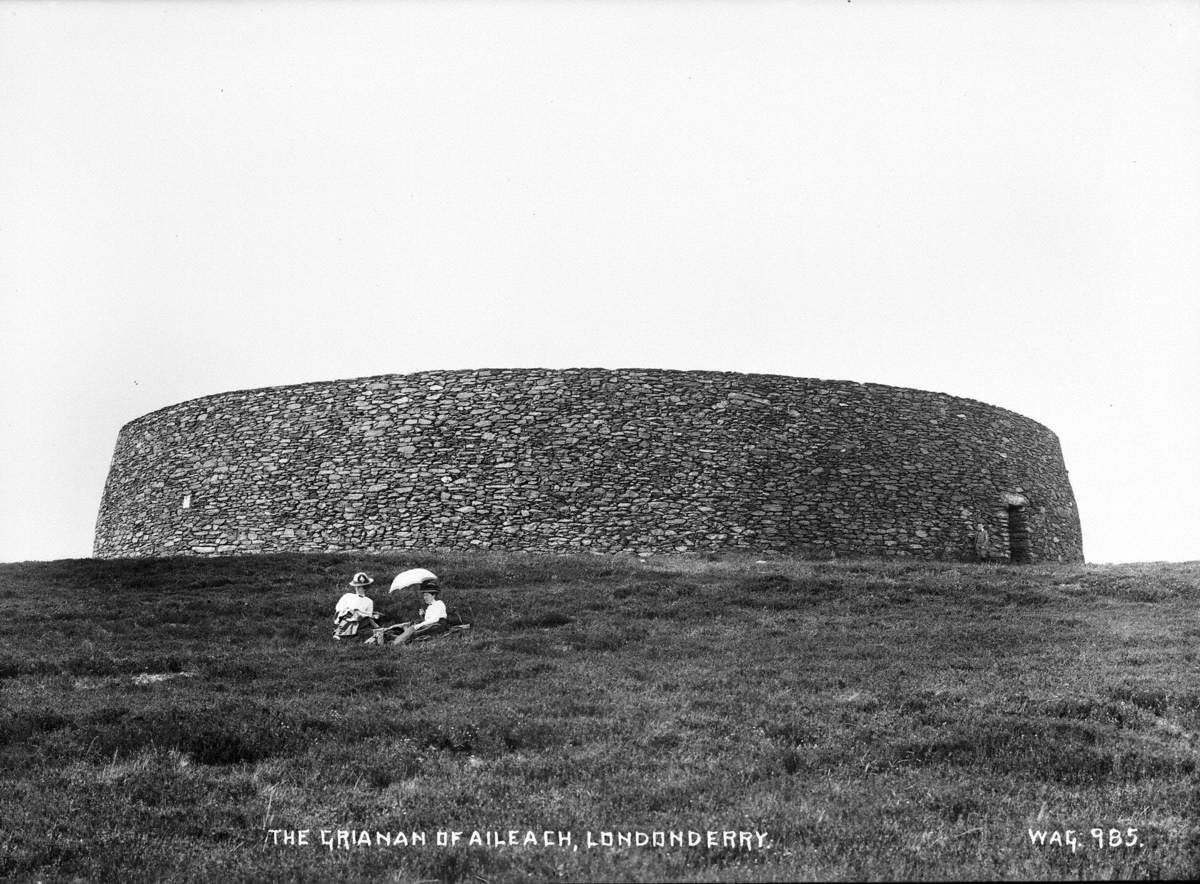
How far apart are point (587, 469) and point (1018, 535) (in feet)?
40.5

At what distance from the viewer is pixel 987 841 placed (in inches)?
234

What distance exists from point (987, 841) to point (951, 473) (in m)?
21.8

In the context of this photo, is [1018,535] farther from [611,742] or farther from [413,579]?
[611,742]

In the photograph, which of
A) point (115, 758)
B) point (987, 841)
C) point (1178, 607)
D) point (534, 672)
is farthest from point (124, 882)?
point (1178, 607)

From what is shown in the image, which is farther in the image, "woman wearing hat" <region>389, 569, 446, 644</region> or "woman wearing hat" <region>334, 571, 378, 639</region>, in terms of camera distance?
"woman wearing hat" <region>334, 571, 378, 639</region>

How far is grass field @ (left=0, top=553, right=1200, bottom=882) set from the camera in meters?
5.99

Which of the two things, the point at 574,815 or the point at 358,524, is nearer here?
the point at 574,815

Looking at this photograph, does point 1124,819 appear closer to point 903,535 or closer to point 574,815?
point 574,815

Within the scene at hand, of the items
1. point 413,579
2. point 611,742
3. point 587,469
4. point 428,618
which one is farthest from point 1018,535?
point 611,742

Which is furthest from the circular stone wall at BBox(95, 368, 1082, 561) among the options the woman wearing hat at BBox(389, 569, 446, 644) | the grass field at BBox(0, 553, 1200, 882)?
the woman wearing hat at BBox(389, 569, 446, 644)

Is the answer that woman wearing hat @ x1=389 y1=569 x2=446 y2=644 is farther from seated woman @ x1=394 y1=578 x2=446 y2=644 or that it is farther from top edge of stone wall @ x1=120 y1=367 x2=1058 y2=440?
top edge of stone wall @ x1=120 y1=367 x2=1058 y2=440

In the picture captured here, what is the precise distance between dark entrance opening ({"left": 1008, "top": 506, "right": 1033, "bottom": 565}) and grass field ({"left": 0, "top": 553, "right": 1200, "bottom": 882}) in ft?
36.7

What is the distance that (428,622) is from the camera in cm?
1451

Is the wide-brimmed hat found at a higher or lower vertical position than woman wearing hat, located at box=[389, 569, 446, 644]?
higher
